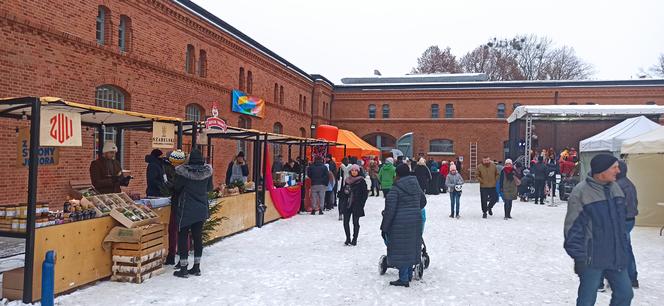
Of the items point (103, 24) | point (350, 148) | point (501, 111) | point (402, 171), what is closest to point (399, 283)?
point (402, 171)

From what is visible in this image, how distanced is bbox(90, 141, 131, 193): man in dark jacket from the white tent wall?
12.8 metres

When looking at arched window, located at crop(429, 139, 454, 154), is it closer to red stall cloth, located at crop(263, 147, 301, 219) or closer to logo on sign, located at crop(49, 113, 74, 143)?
red stall cloth, located at crop(263, 147, 301, 219)

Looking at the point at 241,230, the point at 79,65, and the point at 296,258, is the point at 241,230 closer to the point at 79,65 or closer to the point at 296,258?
the point at 296,258

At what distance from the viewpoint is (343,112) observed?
3900 centimetres

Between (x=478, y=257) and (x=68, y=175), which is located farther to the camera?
(x=68, y=175)

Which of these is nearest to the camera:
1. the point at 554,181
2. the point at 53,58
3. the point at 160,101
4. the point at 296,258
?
the point at 296,258

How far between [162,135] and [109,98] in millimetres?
7172

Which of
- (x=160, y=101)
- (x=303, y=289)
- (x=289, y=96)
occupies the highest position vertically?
(x=289, y=96)

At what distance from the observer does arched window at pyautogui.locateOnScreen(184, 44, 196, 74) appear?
62.2 feet

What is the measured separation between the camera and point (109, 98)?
47.6 ft

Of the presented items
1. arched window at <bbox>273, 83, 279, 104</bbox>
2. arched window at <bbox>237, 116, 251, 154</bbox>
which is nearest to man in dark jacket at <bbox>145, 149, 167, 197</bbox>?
arched window at <bbox>237, 116, 251, 154</bbox>

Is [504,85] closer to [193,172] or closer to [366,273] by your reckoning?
[366,273]

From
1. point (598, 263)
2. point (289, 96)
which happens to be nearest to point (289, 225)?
point (598, 263)

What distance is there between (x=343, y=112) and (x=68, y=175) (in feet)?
91.1
